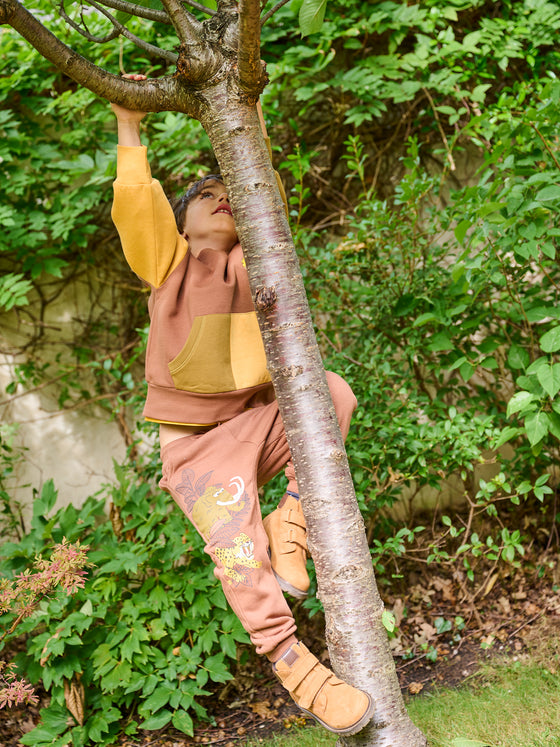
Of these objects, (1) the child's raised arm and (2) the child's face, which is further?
(2) the child's face

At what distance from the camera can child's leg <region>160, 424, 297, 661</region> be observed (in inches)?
63.4

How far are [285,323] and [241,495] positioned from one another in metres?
0.50

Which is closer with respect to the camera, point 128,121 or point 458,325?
point 128,121

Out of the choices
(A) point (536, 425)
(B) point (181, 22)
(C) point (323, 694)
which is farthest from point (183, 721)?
(B) point (181, 22)

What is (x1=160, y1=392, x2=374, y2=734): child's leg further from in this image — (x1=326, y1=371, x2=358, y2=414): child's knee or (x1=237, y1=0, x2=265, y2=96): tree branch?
(x1=237, y1=0, x2=265, y2=96): tree branch

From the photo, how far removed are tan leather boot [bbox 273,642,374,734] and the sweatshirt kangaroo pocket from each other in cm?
77

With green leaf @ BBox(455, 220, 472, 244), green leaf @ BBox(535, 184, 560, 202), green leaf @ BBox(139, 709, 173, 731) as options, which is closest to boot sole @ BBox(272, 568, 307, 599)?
green leaf @ BBox(139, 709, 173, 731)

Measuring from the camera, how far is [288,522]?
1803 mm

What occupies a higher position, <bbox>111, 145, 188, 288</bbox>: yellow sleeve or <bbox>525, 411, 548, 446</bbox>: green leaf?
<bbox>111, 145, 188, 288</bbox>: yellow sleeve

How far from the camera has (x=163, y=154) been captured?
3.42 metres

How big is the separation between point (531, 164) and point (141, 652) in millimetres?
2601

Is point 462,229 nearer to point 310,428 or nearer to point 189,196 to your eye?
point 189,196

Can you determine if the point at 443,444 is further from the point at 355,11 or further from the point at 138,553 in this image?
the point at 355,11

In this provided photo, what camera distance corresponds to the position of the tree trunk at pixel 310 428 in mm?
1508
